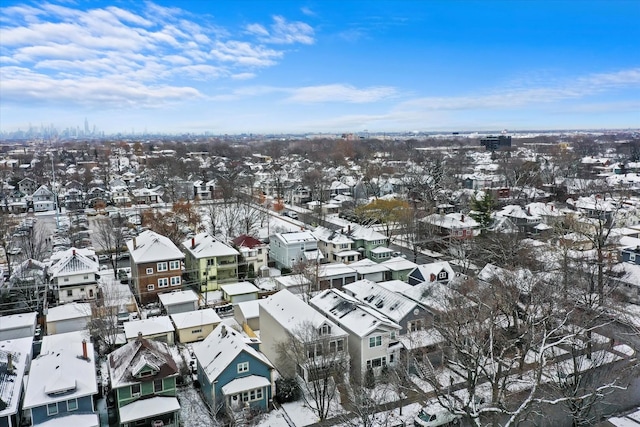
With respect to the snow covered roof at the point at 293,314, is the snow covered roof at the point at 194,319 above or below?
below

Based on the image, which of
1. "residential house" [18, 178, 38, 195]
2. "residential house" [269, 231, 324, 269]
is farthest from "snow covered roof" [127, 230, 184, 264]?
"residential house" [18, 178, 38, 195]

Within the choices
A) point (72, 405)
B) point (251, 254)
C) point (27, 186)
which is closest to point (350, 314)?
point (72, 405)

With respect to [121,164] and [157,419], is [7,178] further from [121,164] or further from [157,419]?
[157,419]

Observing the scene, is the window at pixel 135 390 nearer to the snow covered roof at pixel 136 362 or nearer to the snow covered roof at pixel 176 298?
the snow covered roof at pixel 136 362

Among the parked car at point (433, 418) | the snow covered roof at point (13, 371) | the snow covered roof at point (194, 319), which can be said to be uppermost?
the snow covered roof at point (13, 371)

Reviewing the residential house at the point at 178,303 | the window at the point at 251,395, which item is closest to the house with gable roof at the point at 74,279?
the residential house at the point at 178,303

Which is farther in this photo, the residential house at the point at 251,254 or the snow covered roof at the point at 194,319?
the residential house at the point at 251,254

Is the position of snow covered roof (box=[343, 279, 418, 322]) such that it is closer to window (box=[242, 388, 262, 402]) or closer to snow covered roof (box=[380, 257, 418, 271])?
snow covered roof (box=[380, 257, 418, 271])
